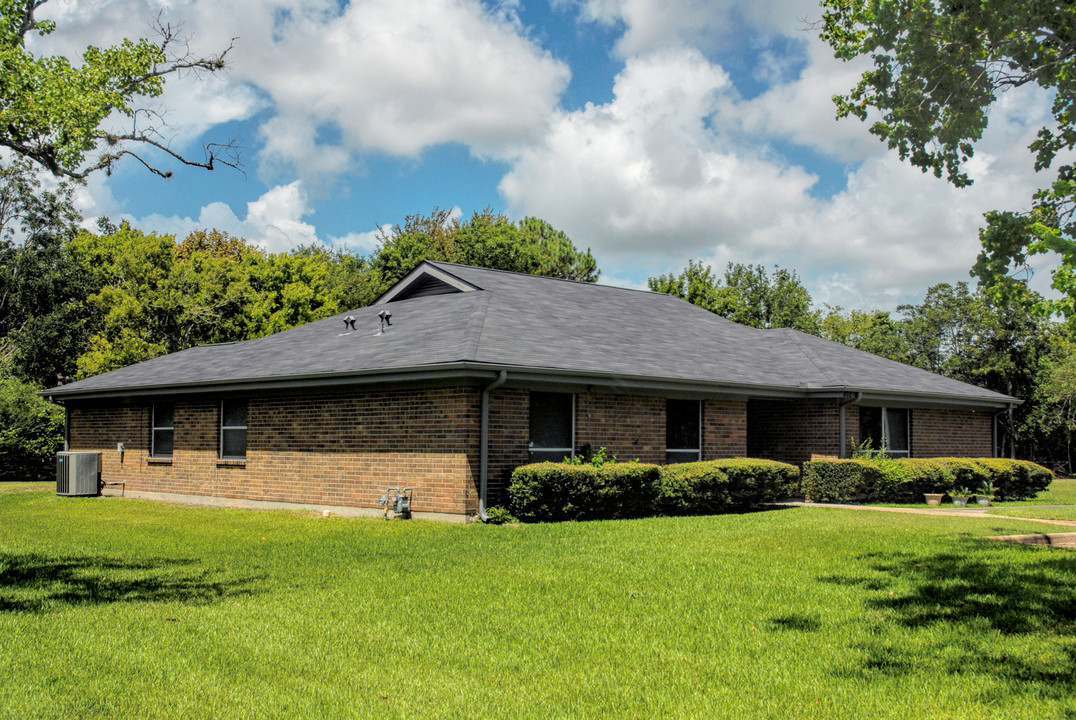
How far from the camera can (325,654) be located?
21.8ft

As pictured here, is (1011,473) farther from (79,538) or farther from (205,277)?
(205,277)

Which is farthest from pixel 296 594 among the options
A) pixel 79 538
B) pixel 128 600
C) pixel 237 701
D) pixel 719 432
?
pixel 719 432

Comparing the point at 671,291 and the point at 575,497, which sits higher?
the point at 671,291

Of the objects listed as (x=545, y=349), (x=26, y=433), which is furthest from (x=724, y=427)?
(x=26, y=433)

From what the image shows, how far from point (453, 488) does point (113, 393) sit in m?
11.5

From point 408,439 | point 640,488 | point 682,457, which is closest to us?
point 408,439

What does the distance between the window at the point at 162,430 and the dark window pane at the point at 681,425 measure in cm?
1198

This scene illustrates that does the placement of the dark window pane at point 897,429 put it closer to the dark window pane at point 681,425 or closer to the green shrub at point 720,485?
the green shrub at point 720,485

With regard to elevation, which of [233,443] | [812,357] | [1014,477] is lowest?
[1014,477]

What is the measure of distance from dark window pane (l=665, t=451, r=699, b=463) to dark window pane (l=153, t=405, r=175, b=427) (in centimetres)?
1204

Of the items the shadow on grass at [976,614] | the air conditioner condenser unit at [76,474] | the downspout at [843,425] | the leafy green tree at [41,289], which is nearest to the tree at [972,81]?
the shadow on grass at [976,614]

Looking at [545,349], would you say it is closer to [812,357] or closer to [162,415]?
[812,357]

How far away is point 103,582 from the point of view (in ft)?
31.5

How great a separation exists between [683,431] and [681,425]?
141 mm
